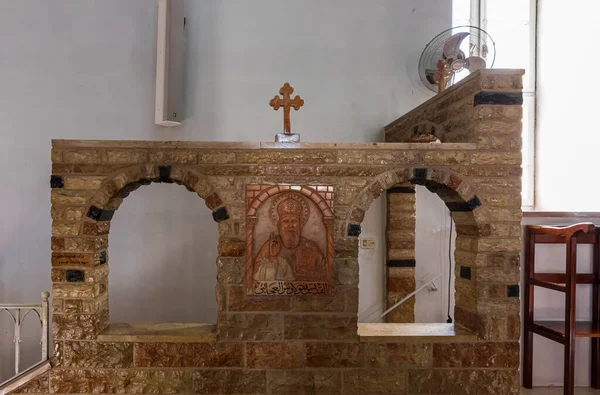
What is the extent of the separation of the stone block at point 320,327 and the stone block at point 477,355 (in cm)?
63

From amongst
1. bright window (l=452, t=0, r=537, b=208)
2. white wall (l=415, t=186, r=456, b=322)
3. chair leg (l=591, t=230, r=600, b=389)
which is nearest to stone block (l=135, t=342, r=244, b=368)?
white wall (l=415, t=186, r=456, b=322)

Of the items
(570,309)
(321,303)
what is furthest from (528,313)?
(321,303)

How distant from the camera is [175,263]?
4.29 m

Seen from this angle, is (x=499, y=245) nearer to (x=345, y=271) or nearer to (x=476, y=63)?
(x=345, y=271)

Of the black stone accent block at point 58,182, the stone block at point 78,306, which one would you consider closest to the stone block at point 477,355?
the stone block at point 78,306

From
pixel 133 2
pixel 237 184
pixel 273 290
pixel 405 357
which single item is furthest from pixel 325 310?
pixel 133 2

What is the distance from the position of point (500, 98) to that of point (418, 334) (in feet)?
5.81

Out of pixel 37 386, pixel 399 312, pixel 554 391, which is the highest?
pixel 399 312

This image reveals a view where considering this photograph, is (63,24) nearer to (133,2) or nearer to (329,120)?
(133,2)

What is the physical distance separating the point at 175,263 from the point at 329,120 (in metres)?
2.28

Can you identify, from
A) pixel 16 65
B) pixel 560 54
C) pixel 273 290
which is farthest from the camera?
pixel 560 54

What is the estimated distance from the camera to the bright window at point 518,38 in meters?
4.55

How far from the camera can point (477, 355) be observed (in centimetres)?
286

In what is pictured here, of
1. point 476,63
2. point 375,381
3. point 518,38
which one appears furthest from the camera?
point 518,38
